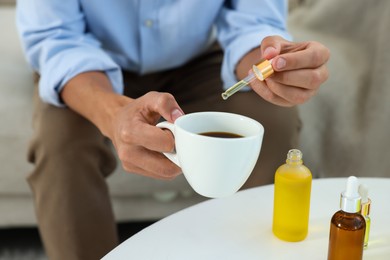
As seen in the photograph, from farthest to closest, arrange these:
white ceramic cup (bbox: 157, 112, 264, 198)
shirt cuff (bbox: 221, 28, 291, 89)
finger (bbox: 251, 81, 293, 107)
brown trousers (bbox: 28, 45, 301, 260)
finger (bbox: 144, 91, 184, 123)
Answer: shirt cuff (bbox: 221, 28, 291, 89), brown trousers (bbox: 28, 45, 301, 260), finger (bbox: 251, 81, 293, 107), finger (bbox: 144, 91, 184, 123), white ceramic cup (bbox: 157, 112, 264, 198)

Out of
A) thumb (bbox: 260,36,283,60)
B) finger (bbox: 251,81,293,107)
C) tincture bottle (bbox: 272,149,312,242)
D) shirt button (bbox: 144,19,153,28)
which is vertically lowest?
tincture bottle (bbox: 272,149,312,242)

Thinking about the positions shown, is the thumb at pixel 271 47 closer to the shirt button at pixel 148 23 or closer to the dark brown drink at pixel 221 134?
the dark brown drink at pixel 221 134

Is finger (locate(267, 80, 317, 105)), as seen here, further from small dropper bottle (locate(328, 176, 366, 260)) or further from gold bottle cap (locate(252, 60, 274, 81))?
small dropper bottle (locate(328, 176, 366, 260))

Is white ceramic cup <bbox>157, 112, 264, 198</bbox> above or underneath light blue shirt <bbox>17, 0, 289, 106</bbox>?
above

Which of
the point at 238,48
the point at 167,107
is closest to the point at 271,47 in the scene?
the point at 167,107

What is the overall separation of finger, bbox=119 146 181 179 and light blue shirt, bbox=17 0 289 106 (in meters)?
0.30

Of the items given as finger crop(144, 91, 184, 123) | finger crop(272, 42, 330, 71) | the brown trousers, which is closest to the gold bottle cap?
finger crop(272, 42, 330, 71)

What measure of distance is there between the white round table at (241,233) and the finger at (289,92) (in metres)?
0.13

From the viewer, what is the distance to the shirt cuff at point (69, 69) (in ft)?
3.35

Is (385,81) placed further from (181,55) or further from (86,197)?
(86,197)

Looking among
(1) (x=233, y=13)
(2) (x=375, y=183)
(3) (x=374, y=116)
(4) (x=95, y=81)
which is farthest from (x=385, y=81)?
(4) (x=95, y=81)

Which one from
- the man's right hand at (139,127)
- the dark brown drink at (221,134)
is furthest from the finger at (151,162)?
the dark brown drink at (221,134)

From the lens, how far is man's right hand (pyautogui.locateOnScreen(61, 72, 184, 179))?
2.31 feet

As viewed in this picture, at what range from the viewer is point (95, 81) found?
1.01 metres
